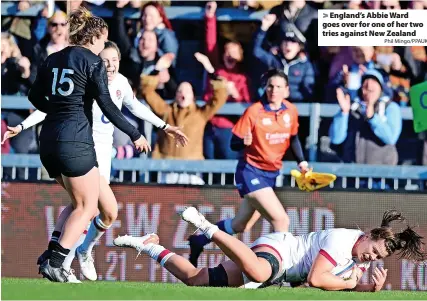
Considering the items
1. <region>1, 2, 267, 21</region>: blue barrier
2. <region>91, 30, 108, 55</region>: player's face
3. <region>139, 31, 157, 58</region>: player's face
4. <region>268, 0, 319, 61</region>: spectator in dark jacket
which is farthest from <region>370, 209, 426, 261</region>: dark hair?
<region>139, 31, 157, 58</region>: player's face

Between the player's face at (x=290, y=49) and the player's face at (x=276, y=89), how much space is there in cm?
110

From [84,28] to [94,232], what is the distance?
2.22 meters

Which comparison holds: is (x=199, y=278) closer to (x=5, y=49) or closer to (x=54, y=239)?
(x=54, y=239)

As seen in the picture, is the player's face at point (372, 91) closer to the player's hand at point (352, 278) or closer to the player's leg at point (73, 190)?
the player's hand at point (352, 278)

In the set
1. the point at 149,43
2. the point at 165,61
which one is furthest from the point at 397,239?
the point at 149,43

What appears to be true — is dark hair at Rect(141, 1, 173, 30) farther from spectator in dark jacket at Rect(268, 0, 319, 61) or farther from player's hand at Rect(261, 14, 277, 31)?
spectator in dark jacket at Rect(268, 0, 319, 61)

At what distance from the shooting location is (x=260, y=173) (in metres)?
12.6

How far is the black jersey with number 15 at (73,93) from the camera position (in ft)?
31.4

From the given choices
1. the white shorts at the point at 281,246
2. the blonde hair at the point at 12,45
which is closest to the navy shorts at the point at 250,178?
the white shorts at the point at 281,246

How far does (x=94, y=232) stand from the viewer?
36.8 feet

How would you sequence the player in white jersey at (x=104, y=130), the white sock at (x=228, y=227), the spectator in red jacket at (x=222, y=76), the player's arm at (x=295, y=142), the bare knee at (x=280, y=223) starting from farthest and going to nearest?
the spectator in red jacket at (x=222, y=76) < the player's arm at (x=295, y=142) < the white sock at (x=228, y=227) < the bare knee at (x=280, y=223) < the player in white jersey at (x=104, y=130)

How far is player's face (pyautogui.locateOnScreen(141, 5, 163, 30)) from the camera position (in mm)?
14281

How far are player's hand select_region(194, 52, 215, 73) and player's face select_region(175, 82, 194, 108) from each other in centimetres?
38

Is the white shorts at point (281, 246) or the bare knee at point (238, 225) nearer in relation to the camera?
the white shorts at point (281, 246)
